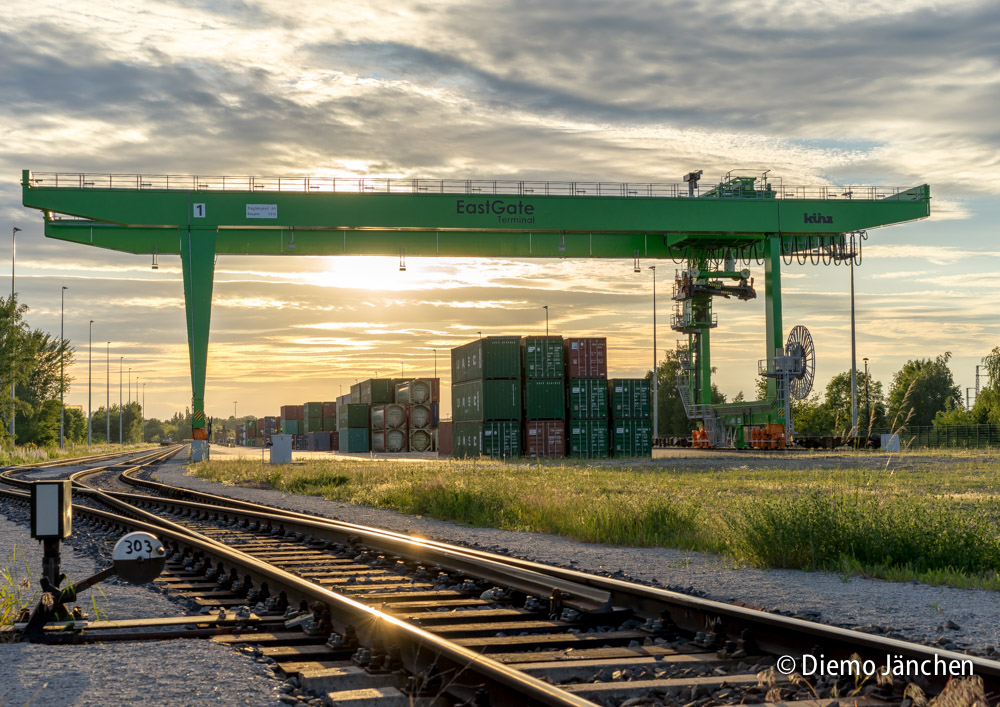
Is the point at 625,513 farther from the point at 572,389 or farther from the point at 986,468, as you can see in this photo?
the point at 572,389

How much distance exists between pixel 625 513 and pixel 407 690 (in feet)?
25.1

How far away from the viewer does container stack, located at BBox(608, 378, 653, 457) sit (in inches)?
1622

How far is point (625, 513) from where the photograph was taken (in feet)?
38.3

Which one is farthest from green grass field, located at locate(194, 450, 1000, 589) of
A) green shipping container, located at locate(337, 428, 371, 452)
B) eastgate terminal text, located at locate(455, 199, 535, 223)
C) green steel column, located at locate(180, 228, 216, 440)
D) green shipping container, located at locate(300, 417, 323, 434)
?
green shipping container, located at locate(300, 417, 323, 434)

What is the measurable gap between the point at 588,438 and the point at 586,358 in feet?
11.5

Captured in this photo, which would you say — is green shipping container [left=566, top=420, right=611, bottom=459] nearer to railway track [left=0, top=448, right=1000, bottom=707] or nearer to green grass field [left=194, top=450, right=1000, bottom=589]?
green grass field [left=194, top=450, right=1000, bottom=589]

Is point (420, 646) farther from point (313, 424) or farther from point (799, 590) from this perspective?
point (313, 424)

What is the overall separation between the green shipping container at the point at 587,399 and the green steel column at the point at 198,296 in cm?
1523

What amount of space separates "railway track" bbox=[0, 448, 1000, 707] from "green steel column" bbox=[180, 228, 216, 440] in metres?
28.6

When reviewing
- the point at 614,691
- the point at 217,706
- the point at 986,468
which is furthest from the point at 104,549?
the point at 986,468

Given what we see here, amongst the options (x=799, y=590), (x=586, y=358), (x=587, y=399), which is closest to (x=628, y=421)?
(x=587, y=399)

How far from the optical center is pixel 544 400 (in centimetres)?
4031

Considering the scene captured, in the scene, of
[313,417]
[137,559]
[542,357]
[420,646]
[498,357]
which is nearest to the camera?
[420,646]

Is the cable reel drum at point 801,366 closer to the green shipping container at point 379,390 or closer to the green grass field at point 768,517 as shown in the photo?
the green grass field at point 768,517
